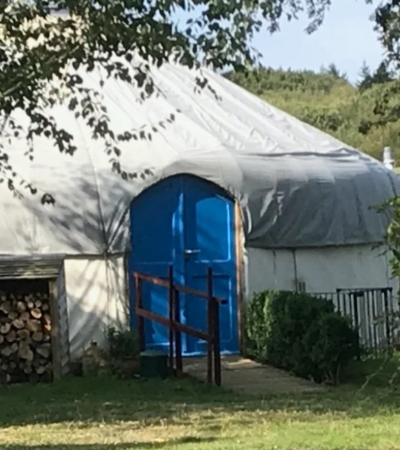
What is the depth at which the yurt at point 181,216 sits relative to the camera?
440 inches

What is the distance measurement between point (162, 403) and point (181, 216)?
3.08 metres

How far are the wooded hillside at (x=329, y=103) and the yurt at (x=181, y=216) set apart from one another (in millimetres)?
Answer: 6850

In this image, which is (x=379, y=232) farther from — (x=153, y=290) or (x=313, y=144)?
(x=153, y=290)

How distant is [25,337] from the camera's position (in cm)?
1048

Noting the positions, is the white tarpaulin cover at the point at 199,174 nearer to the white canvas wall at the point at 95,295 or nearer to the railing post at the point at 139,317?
the white canvas wall at the point at 95,295

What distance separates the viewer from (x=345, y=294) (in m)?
12.3

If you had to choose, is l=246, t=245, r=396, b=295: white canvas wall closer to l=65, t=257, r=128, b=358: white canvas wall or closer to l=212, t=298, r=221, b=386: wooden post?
l=65, t=257, r=128, b=358: white canvas wall

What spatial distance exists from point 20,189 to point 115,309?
1.45m

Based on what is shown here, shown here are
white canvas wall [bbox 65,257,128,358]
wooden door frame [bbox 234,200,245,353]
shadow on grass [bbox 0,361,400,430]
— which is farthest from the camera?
wooden door frame [bbox 234,200,245,353]

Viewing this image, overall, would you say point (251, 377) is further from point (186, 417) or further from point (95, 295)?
point (186, 417)

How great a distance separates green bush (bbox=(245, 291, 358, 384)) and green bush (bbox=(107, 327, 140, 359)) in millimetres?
1204

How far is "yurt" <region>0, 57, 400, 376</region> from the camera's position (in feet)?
36.7

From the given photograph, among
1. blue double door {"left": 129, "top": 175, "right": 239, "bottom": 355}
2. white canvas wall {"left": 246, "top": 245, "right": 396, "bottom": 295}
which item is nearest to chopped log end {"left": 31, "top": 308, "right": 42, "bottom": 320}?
blue double door {"left": 129, "top": 175, "right": 239, "bottom": 355}

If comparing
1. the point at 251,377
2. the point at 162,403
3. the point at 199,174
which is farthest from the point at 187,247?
the point at 162,403
